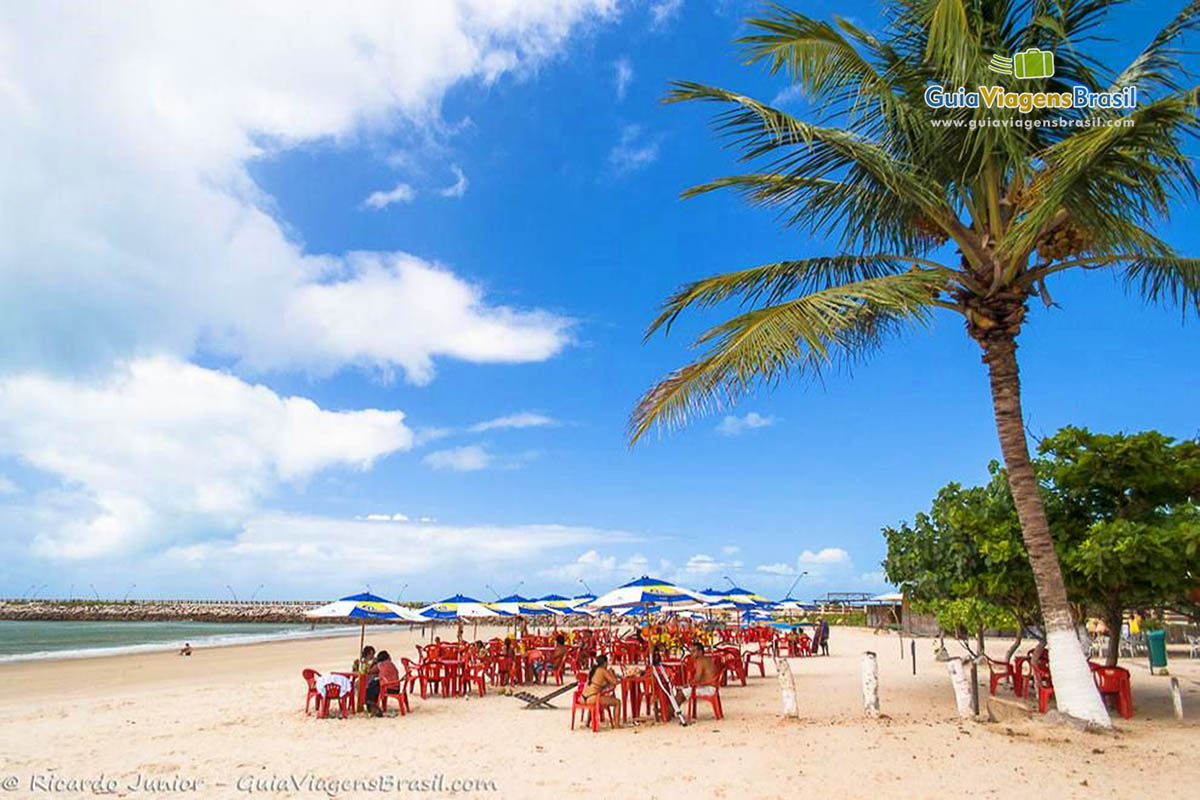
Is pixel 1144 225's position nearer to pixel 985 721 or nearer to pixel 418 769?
pixel 985 721

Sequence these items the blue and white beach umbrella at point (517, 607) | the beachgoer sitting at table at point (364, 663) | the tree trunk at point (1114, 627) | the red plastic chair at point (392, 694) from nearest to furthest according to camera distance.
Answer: the tree trunk at point (1114, 627) < the red plastic chair at point (392, 694) < the beachgoer sitting at table at point (364, 663) < the blue and white beach umbrella at point (517, 607)

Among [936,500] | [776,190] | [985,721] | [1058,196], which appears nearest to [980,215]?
[1058,196]

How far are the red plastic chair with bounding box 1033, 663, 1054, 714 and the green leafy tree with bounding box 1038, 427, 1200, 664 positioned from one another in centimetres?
86

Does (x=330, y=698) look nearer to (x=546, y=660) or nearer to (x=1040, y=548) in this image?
(x=546, y=660)

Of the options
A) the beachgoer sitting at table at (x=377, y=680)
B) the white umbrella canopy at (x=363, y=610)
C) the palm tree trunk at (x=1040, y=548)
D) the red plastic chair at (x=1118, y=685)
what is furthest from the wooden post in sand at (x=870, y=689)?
the white umbrella canopy at (x=363, y=610)

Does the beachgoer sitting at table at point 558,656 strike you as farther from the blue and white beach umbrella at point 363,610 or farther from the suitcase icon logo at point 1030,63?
the suitcase icon logo at point 1030,63

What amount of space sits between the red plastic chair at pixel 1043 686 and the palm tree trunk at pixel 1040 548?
2.88 ft

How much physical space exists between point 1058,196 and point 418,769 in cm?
879

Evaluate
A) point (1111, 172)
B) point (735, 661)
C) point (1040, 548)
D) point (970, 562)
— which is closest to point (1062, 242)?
point (1111, 172)

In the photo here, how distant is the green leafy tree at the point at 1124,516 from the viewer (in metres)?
9.28

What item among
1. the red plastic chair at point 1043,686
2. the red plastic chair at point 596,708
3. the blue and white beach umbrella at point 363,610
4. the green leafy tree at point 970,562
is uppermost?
the green leafy tree at point 970,562

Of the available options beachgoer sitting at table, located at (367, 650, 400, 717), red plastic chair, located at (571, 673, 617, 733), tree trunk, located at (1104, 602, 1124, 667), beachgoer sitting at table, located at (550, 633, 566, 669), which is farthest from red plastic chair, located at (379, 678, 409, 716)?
tree trunk, located at (1104, 602, 1124, 667)

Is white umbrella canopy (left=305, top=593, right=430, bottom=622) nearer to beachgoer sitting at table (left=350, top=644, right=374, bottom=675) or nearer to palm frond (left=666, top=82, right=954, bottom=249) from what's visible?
beachgoer sitting at table (left=350, top=644, right=374, bottom=675)

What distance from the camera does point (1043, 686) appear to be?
10.2 metres
